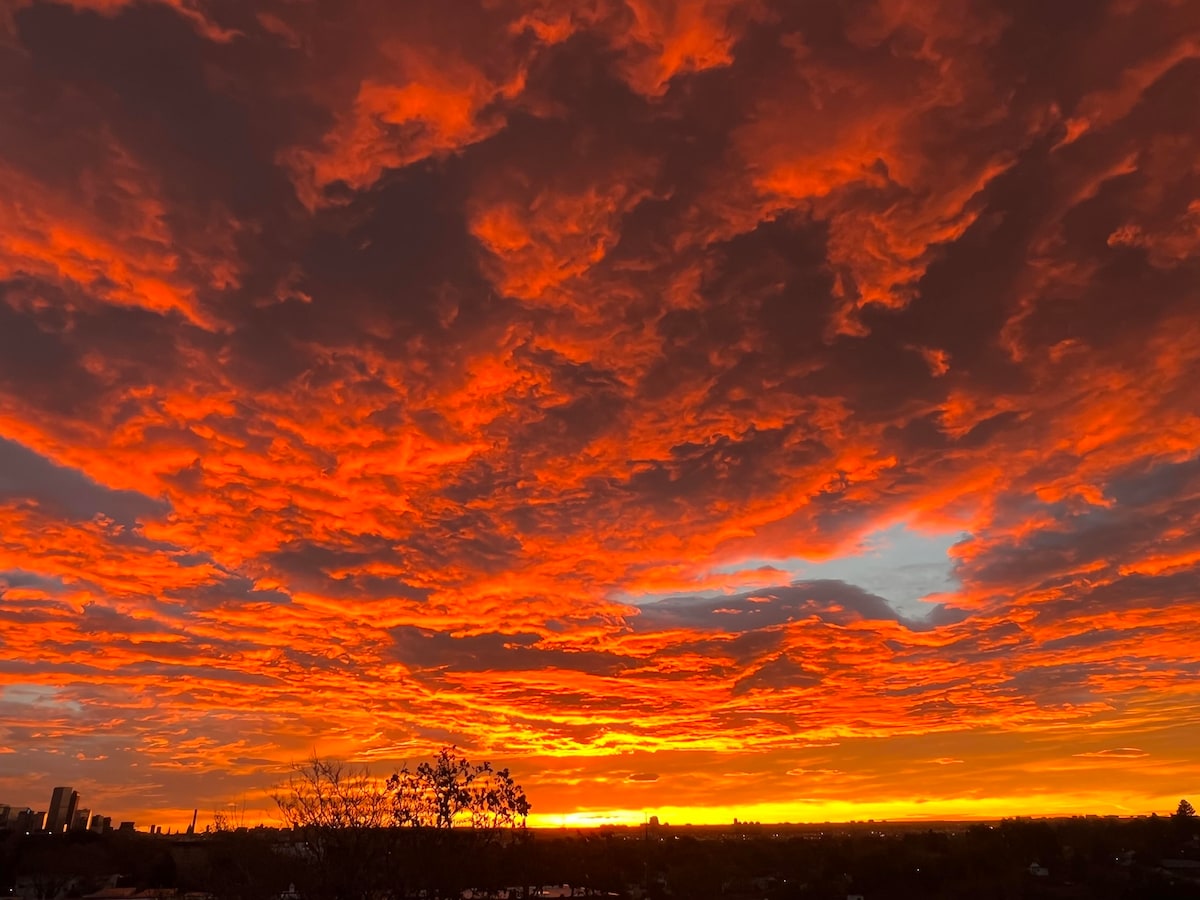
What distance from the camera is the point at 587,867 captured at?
90688 millimetres

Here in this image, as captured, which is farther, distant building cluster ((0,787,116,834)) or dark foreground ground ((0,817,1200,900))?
distant building cluster ((0,787,116,834))

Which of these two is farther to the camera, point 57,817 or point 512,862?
point 57,817

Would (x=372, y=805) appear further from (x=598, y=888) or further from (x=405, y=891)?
(x=598, y=888)

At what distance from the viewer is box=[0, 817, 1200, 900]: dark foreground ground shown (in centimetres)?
3678

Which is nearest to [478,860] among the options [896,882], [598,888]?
[598,888]

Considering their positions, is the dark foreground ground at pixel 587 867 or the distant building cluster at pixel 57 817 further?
the distant building cluster at pixel 57 817

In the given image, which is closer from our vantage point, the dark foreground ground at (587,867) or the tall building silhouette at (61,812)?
the dark foreground ground at (587,867)

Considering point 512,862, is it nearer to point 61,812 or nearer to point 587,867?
point 587,867

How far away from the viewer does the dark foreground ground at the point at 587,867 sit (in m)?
36.8

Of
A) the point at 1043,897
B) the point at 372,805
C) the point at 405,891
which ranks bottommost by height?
the point at 1043,897

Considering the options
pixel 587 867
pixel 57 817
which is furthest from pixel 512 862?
pixel 57 817

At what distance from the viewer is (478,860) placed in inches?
1663

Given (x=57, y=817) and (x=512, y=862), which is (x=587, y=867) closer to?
(x=512, y=862)

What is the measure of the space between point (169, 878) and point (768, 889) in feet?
203
